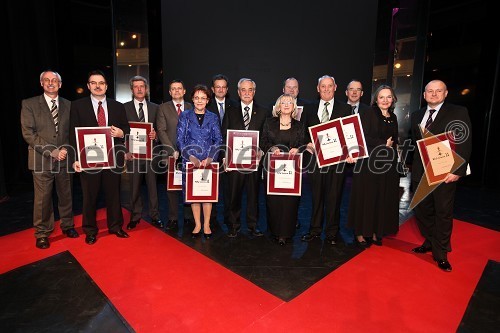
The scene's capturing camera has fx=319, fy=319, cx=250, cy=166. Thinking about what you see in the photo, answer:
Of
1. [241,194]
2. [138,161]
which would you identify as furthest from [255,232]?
[138,161]

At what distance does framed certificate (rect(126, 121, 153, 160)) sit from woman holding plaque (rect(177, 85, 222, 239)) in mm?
511

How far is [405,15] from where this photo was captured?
658 cm

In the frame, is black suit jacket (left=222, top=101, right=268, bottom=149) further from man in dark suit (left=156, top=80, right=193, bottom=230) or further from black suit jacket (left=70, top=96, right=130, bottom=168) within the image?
black suit jacket (left=70, top=96, right=130, bottom=168)

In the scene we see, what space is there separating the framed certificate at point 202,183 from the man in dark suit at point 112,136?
0.75 metres

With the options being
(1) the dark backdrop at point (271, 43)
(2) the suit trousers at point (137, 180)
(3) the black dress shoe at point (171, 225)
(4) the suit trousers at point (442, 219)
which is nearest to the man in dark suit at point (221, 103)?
(3) the black dress shoe at point (171, 225)

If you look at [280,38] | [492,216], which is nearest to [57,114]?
[280,38]

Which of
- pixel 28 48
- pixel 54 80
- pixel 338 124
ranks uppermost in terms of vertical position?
pixel 28 48

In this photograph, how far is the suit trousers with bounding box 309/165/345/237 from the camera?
3311mm

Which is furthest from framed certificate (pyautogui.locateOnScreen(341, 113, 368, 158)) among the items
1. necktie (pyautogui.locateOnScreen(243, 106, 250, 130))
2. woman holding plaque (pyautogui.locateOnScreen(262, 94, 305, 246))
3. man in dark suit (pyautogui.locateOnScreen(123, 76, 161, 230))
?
man in dark suit (pyautogui.locateOnScreen(123, 76, 161, 230))

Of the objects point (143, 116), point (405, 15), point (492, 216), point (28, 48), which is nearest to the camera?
point (143, 116)

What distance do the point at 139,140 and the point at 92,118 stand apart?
0.56 metres

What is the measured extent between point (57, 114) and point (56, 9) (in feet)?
13.2

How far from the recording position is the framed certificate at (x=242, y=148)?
3.29m

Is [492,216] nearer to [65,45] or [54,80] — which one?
[54,80]
